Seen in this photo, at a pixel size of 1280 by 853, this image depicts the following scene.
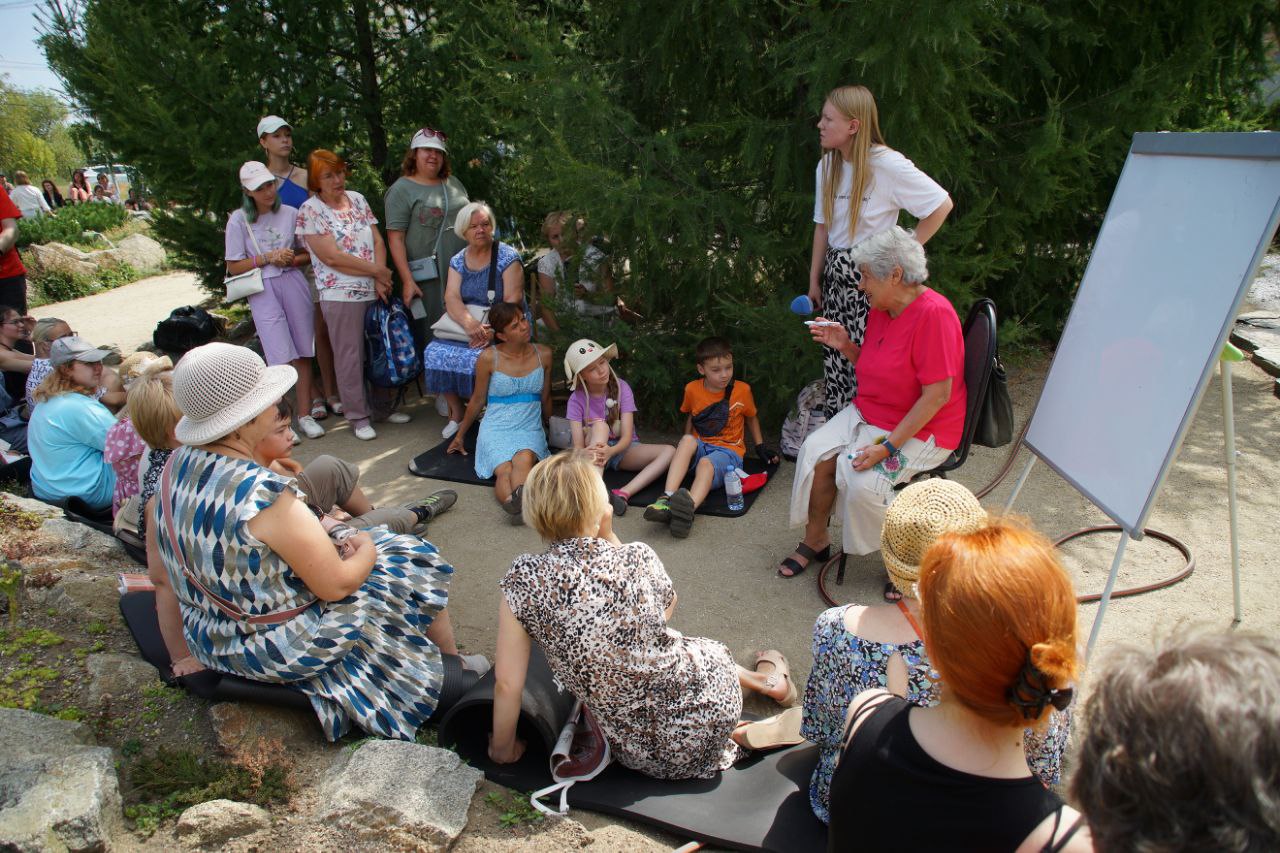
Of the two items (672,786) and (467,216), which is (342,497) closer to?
(467,216)

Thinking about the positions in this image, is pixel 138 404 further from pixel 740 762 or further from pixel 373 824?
pixel 740 762

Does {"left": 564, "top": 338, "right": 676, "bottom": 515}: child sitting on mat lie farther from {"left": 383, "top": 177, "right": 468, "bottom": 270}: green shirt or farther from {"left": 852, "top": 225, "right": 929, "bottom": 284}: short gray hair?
{"left": 852, "top": 225, "right": 929, "bottom": 284}: short gray hair

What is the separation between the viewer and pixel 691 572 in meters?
4.21

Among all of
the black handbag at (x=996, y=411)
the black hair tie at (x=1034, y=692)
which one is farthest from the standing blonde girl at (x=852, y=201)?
the black hair tie at (x=1034, y=692)

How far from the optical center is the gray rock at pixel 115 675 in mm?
3133

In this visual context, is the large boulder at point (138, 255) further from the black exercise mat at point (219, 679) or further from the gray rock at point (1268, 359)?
the gray rock at point (1268, 359)

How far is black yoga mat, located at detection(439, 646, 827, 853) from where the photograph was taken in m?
2.56

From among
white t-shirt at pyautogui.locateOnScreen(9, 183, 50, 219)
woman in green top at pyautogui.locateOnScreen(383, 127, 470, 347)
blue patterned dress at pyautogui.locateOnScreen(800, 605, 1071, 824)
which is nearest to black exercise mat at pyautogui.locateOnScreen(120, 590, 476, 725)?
blue patterned dress at pyautogui.locateOnScreen(800, 605, 1071, 824)

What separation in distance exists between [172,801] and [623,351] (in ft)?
12.0

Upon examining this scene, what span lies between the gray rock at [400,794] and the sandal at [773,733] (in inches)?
34.0

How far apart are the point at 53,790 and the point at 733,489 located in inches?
126


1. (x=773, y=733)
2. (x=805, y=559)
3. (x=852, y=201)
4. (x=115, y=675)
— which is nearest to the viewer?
(x=773, y=733)

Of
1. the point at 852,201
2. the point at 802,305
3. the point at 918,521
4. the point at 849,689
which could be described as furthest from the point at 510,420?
the point at 918,521

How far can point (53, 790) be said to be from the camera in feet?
7.97
